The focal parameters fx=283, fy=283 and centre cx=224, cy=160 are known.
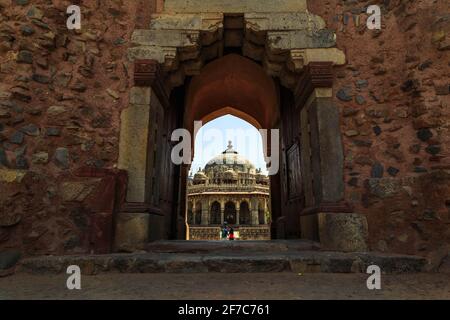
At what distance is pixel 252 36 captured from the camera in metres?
4.13

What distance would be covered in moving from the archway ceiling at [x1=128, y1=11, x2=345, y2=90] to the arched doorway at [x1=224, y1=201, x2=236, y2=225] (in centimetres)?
3098

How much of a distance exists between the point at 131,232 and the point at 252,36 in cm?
316

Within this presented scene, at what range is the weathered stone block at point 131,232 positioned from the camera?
328 centimetres

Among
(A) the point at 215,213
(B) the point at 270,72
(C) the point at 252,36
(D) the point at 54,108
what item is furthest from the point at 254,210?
(D) the point at 54,108

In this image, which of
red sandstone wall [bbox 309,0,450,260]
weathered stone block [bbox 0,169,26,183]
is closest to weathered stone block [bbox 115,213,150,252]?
weathered stone block [bbox 0,169,26,183]

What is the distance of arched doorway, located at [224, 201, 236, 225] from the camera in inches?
1351

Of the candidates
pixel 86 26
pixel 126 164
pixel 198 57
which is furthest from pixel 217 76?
pixel 126 164

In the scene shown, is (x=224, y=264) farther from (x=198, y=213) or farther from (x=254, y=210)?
(x=198, y=213)

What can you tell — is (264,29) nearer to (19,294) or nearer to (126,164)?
(126,164)

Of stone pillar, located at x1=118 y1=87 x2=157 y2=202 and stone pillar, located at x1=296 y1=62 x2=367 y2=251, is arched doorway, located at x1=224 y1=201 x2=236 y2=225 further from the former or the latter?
stone pillar, located at x1=118 y1=87 x2=157 y2=202

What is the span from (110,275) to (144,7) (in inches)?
138

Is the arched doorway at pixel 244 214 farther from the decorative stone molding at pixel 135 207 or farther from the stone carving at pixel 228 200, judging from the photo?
the decorative stone molding at pixel 135 207

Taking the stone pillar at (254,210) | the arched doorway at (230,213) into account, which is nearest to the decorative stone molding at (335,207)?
the stone pillar at (254,210)

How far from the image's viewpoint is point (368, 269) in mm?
2760
